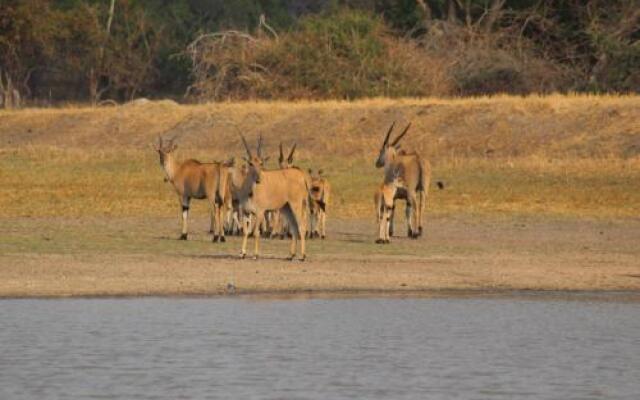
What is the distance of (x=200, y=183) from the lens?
21453 millimetres

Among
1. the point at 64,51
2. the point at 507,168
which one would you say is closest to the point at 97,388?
the point at 507,168

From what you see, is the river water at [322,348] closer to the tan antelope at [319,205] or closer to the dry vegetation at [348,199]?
the dry vegetation at [348,199]

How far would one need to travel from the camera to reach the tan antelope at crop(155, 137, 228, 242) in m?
21.1

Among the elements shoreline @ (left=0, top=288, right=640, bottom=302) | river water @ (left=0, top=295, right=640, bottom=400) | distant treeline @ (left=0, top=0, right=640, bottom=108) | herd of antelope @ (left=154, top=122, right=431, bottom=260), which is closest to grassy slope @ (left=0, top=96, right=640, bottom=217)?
herd of antelope @ (left=154, top=122, right=431, bottom=260)

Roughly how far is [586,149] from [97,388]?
73.9 ft

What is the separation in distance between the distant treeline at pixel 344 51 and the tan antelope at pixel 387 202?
28.6 m

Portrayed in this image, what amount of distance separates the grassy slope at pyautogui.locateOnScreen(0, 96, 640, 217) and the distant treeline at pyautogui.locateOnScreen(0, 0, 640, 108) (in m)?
8.95

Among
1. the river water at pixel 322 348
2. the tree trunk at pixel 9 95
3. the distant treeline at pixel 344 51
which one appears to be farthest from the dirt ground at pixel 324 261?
the tree trunk at pixel 9 95

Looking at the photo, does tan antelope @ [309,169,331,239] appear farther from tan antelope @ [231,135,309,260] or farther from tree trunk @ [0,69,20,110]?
tree trunk @ [0,69,20,110]

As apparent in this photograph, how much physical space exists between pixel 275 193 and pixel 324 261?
964 mm

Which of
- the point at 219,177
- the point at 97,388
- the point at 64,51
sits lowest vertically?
the point at 97,388

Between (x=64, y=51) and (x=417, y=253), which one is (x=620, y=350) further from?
(x=64, y=51)

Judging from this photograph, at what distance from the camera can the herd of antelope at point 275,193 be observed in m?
18.8

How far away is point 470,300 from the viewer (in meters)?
16.0
